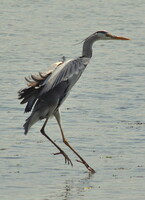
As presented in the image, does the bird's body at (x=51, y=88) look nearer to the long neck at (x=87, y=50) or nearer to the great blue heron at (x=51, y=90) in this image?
the great blue heron at (x=51, y=90)

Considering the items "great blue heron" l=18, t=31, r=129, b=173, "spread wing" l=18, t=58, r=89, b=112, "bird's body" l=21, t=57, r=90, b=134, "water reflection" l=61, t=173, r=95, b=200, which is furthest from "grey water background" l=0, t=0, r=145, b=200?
"spread wing" l=18, t=58, r=89, b=112

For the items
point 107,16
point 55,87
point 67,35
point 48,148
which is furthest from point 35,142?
point 107,16

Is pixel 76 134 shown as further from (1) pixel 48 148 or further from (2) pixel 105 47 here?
(2) pixel 105 47

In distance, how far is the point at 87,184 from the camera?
8.86 metres

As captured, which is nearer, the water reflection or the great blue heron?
the water reflection

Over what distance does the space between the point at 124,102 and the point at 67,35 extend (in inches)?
346

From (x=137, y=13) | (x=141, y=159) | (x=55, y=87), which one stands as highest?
(x=55, y=87)

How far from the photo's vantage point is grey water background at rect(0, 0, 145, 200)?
28.6 feet

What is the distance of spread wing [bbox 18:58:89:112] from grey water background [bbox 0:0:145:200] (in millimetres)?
819

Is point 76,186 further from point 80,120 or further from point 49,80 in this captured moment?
point 80,120

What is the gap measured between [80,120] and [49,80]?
2468 mm

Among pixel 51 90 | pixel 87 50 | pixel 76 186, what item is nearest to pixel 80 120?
pixel 87 50

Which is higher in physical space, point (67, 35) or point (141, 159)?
point (141, 159)

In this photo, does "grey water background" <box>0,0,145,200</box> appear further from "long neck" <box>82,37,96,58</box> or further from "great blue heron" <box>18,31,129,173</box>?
"long neck" <box>82,37,96,58</box>
